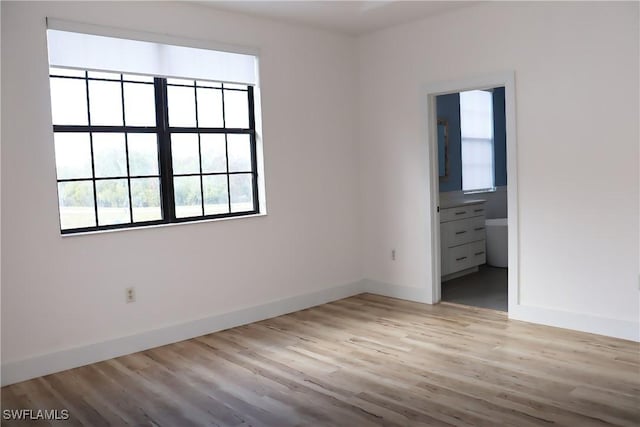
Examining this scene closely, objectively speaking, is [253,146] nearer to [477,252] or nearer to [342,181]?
[342,181]

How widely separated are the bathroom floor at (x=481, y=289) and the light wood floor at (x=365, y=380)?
523 mm

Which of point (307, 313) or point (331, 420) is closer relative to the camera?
point (331, 420)

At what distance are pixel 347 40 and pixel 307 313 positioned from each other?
2637 millimetres

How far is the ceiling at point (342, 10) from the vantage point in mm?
4465

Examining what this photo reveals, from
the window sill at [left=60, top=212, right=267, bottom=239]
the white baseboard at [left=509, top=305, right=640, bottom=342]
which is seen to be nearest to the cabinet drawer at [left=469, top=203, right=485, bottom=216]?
the white baseboard at [left=509, top=305, right=640, bottom=342]

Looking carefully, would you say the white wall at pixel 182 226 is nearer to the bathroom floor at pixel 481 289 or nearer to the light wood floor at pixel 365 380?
the light wood floor at pixel 365 380

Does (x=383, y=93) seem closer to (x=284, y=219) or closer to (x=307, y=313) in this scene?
(x=284, y=219)

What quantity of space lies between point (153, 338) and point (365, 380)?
1.69m

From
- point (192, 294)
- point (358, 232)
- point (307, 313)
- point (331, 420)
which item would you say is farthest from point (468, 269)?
point (331, 420)

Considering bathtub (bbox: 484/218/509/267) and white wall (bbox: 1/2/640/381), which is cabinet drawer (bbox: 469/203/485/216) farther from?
white wall (bbox: 1/2/640/381)

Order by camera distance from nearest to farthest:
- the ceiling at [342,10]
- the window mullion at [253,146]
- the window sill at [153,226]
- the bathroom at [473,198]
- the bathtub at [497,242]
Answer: the window sill at [153,226] → the ceiling at [342,10] → the window mullion at [253,146] → the bathroom at [473,198] → the bathtub at [497,242]

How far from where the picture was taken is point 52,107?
378 cm

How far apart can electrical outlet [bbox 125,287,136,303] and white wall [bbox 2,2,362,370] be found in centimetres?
4

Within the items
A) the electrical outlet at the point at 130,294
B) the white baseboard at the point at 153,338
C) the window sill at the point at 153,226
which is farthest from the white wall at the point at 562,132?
the electrical outlet at the point at 130,294
